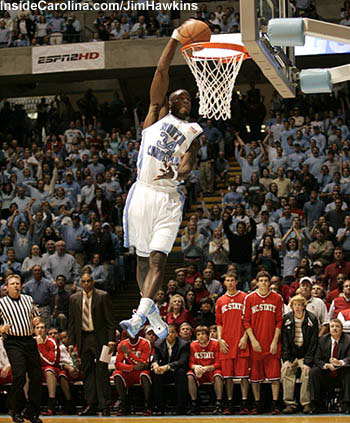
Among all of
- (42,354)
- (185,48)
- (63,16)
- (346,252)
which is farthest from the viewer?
(63,16)

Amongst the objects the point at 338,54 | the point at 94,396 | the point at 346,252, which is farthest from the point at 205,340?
the point at 338,54

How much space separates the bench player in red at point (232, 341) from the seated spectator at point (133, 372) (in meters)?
1.10

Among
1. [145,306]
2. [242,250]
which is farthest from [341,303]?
[145,306]

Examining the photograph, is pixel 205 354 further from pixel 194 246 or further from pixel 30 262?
pixel 30 262

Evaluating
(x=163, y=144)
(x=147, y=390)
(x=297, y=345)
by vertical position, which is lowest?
(x=147, y=390)

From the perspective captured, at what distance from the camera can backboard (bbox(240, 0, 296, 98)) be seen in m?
6.50

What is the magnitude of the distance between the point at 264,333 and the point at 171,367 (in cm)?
142

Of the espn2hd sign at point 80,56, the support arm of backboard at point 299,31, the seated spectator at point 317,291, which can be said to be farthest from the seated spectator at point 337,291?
the espn2hd sign at point 80,56

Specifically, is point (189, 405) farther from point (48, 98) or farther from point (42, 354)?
point (48, 98)

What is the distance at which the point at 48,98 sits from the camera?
27.4 metres

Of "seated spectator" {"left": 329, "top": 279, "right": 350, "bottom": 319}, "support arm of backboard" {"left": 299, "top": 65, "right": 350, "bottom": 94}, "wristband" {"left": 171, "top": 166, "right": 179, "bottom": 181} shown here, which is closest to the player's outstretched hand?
"wristband" {"left": 171, "top": 166, "right": 179, "bottom": 181}

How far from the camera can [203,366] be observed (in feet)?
39.0

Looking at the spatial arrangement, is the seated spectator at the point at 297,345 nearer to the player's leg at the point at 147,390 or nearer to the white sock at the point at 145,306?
the player's leg at the point at 147,390

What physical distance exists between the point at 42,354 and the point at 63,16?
13912 mm
